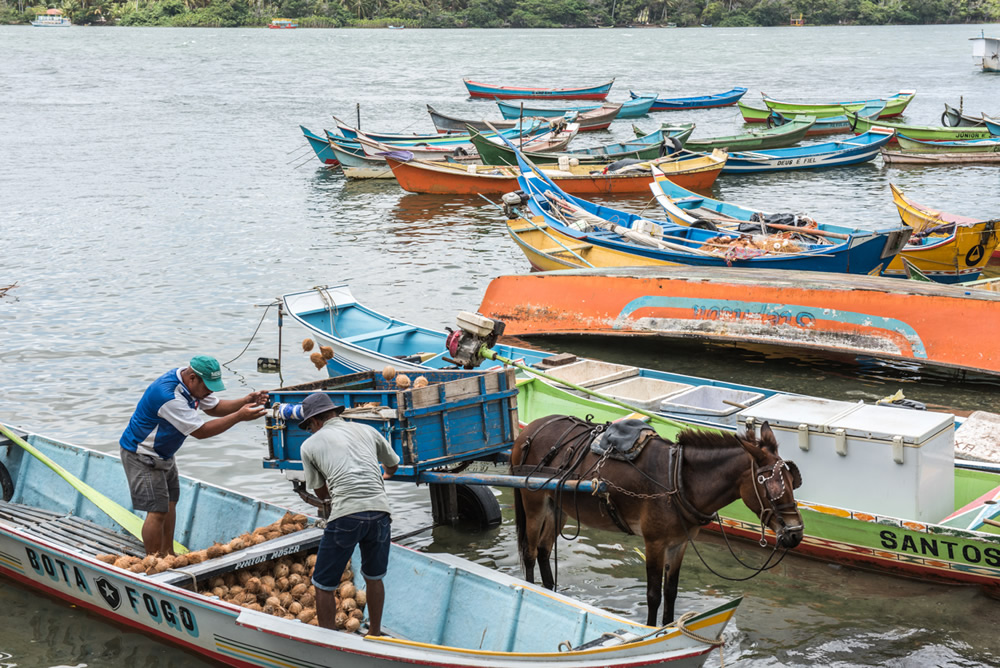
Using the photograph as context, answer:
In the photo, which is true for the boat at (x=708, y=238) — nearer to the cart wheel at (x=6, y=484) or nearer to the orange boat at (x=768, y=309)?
the orange boat at (x=768, y=309)

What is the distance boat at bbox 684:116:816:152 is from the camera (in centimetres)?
3647

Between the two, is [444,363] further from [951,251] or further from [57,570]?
[951,251]

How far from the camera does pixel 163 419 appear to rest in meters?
7.93

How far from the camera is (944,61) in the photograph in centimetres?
9562

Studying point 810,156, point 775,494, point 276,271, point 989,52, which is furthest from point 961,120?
point 989,52

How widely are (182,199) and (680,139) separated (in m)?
16.9

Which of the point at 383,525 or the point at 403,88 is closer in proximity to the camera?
the point at 383,525

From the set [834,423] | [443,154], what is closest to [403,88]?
[443,154]

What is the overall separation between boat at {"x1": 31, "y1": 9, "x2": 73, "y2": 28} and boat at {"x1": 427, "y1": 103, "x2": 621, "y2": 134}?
483 feet

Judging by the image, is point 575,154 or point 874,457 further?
point 575,154

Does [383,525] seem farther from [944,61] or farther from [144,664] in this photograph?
[944,61]

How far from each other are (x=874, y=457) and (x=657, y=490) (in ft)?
7.84

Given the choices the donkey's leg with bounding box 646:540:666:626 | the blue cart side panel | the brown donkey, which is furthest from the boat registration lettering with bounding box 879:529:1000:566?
the blue cart side panel

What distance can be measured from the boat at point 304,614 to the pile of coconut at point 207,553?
0.13ft
